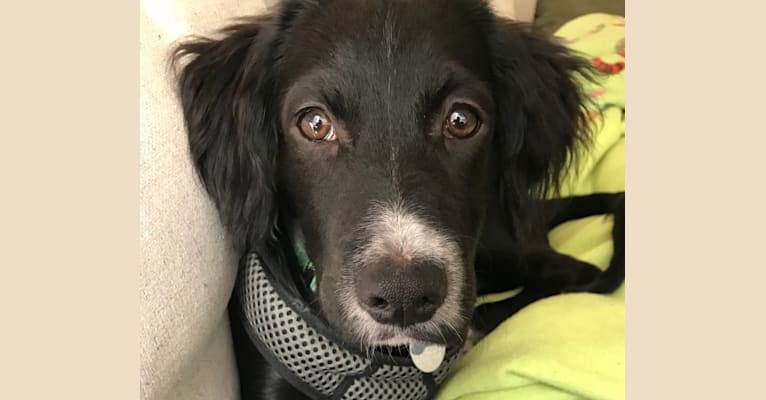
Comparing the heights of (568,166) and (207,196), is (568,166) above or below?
below

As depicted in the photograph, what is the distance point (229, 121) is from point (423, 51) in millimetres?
403

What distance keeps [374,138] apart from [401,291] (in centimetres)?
29

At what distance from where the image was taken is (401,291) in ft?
3.64

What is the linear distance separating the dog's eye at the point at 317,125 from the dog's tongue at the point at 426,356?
0.40 metres

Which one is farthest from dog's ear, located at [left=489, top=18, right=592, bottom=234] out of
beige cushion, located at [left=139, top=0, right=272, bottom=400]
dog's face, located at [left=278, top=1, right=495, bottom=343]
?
beige cushion, located at [left=139, top=0, right=272, bottom=400]

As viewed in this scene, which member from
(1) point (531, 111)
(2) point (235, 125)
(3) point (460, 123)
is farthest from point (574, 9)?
(2) point (235, 125)

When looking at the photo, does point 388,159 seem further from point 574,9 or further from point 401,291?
point 574,9

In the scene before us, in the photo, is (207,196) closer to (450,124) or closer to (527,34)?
(450,124)

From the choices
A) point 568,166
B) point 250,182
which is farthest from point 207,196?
point 568,166

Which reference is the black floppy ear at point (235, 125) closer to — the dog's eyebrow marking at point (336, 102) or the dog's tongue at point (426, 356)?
the dog's eyebrow marking at point (336, 102)

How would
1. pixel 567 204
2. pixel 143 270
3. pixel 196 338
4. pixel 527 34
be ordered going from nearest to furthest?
pixel 143 270
pixel 196 338
pixel 527 34
pixel 567 204

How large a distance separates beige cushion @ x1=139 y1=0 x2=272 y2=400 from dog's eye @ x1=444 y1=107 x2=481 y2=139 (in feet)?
1.49

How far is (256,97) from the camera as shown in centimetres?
144

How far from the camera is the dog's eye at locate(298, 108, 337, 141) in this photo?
1.32 m
